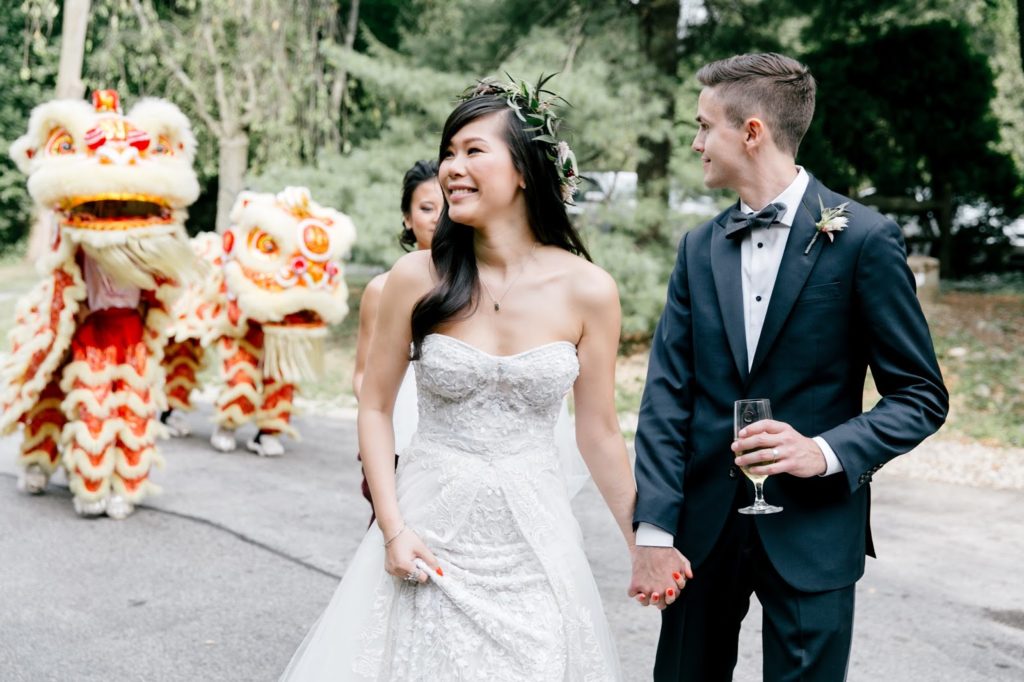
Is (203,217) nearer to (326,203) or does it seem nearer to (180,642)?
(326,203)

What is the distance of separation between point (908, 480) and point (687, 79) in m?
6.72

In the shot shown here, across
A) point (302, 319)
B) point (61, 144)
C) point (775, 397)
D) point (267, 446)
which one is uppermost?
point (61, 144)

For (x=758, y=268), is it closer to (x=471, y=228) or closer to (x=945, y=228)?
(x=471, y=228)

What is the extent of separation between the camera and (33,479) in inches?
264

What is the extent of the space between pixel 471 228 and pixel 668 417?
2.38 ft

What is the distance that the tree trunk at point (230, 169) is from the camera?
637 inches

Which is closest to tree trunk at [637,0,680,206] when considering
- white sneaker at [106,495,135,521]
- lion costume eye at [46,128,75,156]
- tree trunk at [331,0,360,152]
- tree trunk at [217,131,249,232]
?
tree trunk at [331,0,360,152]

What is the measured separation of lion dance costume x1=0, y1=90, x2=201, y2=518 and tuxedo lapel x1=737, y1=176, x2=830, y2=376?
4.25 meters

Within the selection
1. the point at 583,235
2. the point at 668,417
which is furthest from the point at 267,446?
the point at 668,417

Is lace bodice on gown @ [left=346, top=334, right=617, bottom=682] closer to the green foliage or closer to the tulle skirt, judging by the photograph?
the tulle skirt

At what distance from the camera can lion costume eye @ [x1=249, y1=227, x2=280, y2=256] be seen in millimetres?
7527

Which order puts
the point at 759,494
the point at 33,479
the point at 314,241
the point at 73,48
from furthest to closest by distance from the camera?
the point at 73,48
the point at 314,241
the point at 33,479
the point at 759,494

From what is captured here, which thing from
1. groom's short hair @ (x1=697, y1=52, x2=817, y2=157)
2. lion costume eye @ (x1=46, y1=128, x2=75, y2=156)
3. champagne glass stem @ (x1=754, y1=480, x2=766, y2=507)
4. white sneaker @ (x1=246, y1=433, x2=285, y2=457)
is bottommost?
white sneaker @ (x1=246, y1=433, x2=285, y2=457)

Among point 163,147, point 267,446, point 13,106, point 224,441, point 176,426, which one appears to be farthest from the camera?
point 13,106
